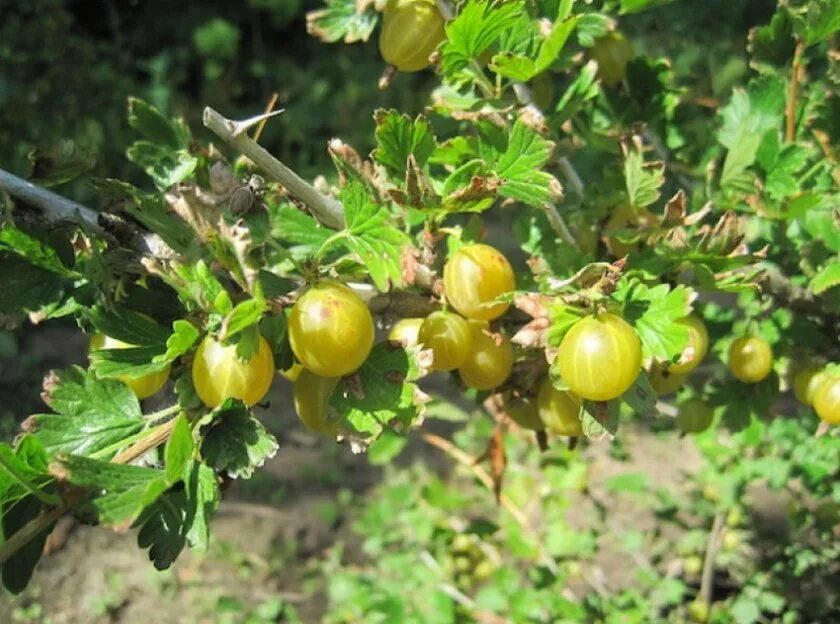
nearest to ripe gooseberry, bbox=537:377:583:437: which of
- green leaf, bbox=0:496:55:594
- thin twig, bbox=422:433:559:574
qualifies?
green leaf, bbox=0:496:55:594

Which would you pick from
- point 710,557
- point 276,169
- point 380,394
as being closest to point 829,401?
point 380,394

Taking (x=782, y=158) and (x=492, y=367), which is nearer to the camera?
(x=492, y=367)

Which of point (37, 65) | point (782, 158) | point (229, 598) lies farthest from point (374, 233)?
point (37, 65)

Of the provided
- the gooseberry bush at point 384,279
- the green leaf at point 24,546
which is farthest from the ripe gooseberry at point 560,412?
the green leaf at point 24,546

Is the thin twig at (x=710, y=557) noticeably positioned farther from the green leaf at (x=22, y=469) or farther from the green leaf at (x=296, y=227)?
the green leaf at (x=22, y=469)

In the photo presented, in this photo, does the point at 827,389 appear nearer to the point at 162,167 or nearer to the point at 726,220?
the point at 726,220

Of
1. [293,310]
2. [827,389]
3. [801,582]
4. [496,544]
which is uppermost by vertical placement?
[293,310]

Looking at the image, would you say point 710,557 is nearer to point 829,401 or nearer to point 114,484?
point 829,401

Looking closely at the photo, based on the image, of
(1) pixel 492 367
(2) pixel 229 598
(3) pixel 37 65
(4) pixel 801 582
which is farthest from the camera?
(3) pixel 37 65
